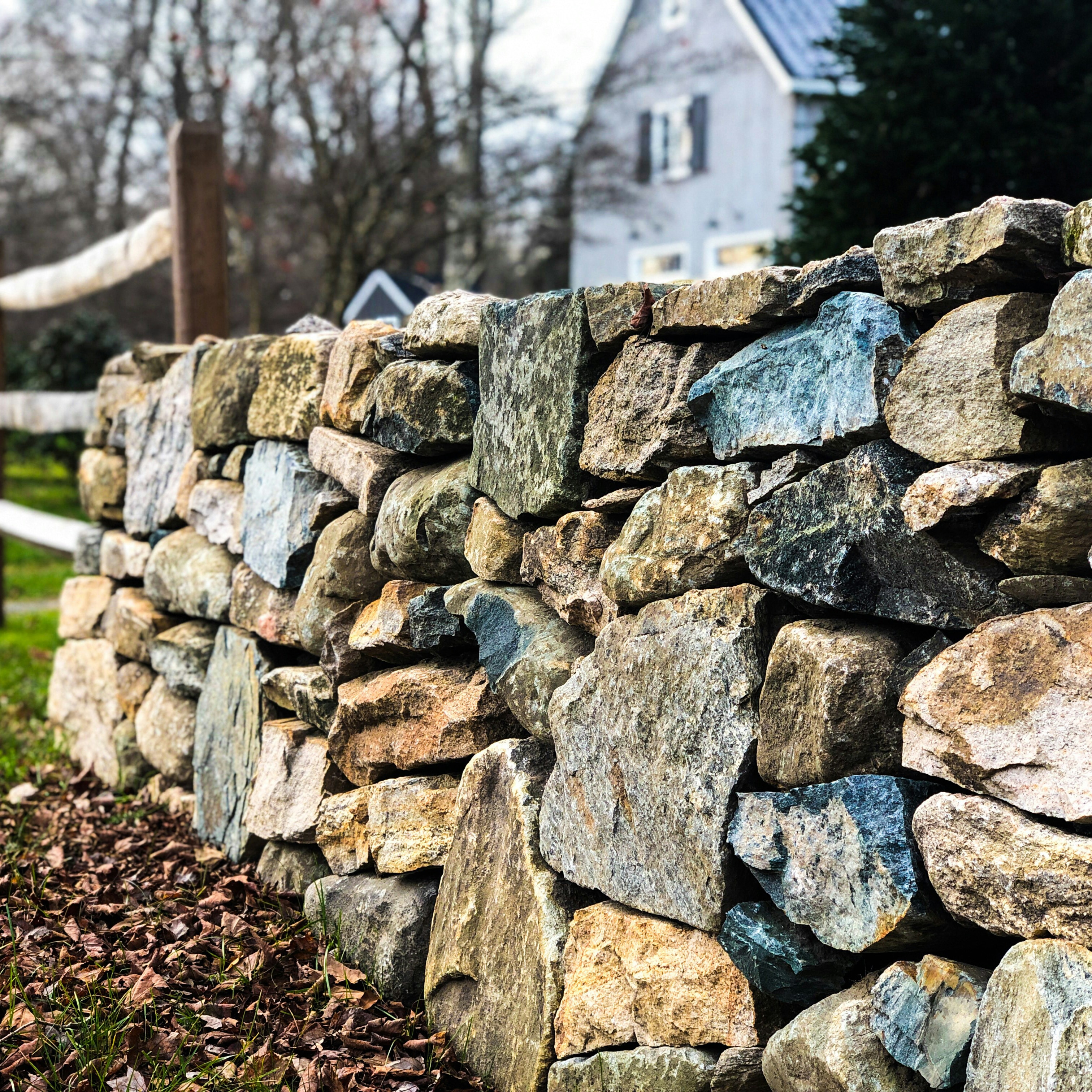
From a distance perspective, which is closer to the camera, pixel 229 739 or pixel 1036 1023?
pixel 1036 1023

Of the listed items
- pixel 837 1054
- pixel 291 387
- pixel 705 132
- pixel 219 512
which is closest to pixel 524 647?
pixel 837 1054

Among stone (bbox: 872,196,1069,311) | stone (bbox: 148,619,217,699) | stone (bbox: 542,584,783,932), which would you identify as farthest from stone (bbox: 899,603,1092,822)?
stone (bbox: 148,619,217,699)

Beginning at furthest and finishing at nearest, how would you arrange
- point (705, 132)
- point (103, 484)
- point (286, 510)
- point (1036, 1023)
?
point (705, 132)
point (103, 484)
point (286, 510)
point (1036, 1023)

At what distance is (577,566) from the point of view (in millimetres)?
2264

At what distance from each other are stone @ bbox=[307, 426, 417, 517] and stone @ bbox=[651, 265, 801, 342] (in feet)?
3.42

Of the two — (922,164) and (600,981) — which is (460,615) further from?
(922,164)

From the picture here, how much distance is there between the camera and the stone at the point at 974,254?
149 cm

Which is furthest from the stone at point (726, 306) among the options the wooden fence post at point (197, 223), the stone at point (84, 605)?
the stone at point (84, 605)

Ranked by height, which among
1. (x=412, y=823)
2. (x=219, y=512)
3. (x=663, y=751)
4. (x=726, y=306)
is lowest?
(x=412, y=823)

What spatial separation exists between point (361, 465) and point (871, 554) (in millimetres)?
1627

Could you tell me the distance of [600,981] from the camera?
2.06 m

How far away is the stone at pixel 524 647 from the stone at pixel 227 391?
4.84 ft

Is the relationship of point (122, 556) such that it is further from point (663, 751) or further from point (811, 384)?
point (811, 384)

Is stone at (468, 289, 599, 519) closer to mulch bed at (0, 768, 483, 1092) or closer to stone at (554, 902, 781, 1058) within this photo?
stone at (554, 902, 781, 1058)
